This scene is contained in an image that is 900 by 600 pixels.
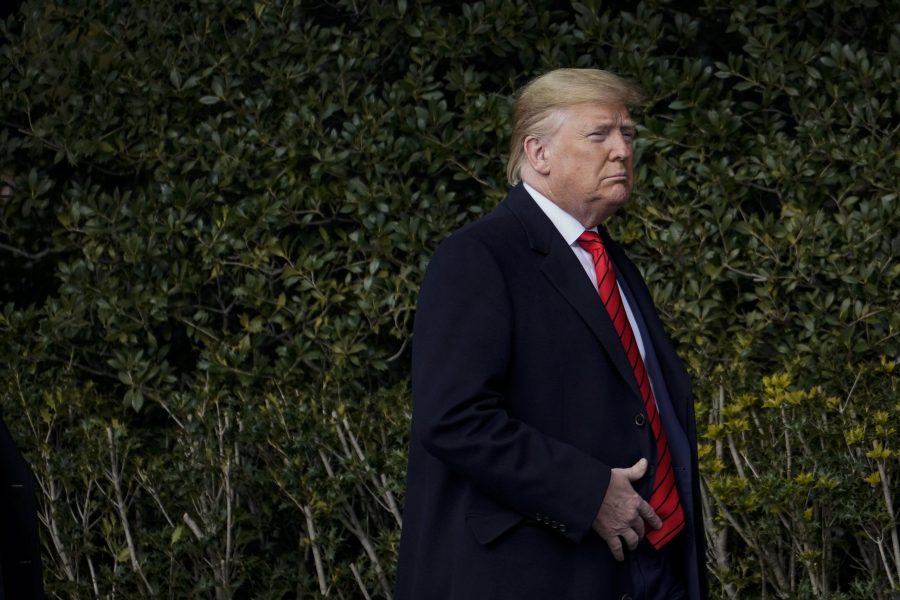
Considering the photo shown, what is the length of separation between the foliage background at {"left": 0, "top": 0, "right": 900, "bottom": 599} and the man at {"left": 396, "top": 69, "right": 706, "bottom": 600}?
1.50 meters

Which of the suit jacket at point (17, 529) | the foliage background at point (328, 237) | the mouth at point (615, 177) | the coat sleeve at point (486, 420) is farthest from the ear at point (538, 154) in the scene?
the foliage background at point (328, 237)

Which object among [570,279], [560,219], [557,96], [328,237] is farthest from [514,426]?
[328,237]

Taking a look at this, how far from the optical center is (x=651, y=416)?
2.87 meters

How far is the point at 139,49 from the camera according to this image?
555 centimetres

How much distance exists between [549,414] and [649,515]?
286mm

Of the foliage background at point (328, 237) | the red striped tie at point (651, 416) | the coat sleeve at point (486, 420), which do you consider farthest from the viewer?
the foliage background at point (328, 237)

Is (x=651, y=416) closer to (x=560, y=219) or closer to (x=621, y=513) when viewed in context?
(x=621, y=513)

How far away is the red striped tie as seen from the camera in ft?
9.20

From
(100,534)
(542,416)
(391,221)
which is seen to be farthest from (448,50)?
(542,416)

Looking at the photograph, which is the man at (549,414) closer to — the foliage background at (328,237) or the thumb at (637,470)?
the thumb at (637,470)

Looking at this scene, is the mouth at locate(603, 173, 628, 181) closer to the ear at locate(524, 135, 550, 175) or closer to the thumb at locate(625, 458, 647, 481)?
the ear at locate(524, 135, 550, 175)

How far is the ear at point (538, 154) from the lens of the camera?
2988 mm

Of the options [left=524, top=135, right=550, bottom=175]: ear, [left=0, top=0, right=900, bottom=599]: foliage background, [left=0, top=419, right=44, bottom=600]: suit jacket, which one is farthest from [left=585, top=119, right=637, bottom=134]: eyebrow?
[left=0, top=0, right=900, bottom=599]: foliage background

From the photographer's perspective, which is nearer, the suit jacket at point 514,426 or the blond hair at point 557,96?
the suit jacket at point 514,426
